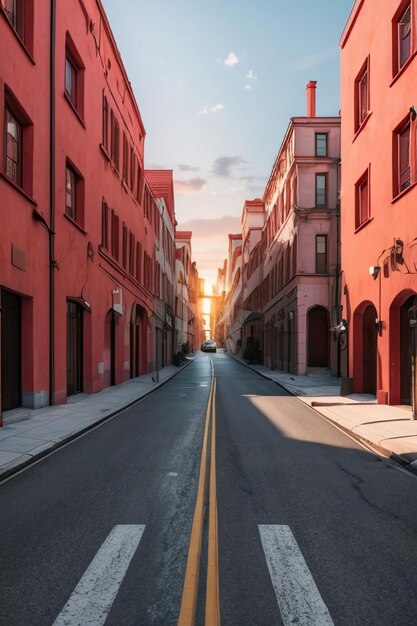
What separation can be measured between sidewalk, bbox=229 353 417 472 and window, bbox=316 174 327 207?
13413mm

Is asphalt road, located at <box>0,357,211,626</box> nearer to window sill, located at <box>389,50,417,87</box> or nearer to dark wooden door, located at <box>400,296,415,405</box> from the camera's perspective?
dark wooden door, located at <box>400,296,415,405</box>

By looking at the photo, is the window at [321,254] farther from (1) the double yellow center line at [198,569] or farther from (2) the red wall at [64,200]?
(1) the double yellow center line at [198,569]

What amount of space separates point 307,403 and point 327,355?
13.2 meters

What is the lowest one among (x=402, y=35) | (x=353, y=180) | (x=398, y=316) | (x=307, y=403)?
(x=307, y=403)

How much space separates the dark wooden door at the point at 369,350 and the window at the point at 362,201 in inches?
130

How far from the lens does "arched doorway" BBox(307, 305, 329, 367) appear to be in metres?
29.1

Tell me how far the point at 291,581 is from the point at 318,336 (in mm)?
25979

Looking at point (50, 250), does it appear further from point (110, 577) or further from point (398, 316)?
point (110, 577)

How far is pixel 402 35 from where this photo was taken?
1511 centimetres

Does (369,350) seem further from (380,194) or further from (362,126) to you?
(362,126)

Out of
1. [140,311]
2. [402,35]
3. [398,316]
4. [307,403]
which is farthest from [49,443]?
[140,311]

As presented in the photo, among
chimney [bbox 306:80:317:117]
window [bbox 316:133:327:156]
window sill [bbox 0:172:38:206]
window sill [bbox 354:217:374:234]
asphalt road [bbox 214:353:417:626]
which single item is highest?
chimney [bbox 306:80:317:117]

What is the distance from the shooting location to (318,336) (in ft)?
95.9

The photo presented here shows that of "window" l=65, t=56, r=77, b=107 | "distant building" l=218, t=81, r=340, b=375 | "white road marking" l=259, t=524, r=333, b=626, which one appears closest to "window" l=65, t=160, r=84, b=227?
"window" l=65, t=56, r=77, b=107
